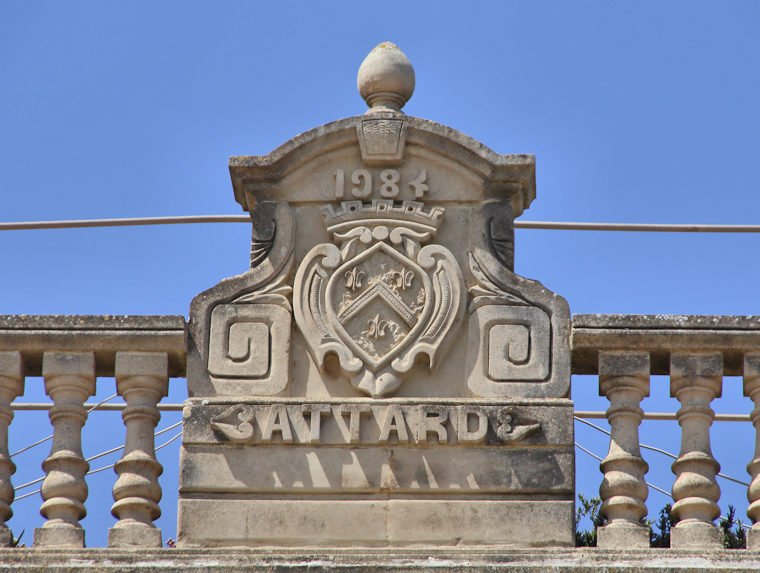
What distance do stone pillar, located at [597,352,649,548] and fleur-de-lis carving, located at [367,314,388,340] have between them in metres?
1.32

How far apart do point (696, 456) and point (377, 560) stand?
1.97m

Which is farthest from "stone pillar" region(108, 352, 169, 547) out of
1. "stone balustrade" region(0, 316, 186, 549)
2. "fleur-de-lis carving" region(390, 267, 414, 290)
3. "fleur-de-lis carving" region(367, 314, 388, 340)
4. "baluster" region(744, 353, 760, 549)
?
"baluster" region(744, 353, 760, 549)

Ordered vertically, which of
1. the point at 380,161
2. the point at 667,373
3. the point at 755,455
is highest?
the point at 380,161

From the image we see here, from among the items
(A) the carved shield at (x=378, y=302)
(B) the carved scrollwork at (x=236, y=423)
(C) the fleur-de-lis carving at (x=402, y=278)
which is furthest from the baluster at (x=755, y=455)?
(B) the carved scrollwork at (x=236, y=423)

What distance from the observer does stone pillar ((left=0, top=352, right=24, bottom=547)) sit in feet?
39.4

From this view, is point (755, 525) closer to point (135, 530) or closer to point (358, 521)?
point (358, 521)

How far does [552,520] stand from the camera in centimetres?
1186

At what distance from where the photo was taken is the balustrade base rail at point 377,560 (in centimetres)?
1135

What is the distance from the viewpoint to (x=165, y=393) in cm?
1241

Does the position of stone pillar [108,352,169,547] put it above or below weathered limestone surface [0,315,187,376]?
below

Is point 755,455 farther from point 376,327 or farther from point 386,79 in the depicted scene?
point 386,79

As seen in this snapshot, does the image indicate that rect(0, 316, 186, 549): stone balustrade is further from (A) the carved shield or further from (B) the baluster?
(B) the baluster

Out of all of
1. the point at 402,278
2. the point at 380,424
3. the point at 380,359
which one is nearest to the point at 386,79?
the point at 402,278

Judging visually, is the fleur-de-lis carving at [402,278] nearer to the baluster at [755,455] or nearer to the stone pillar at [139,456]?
the stone pillar at [139,456]
